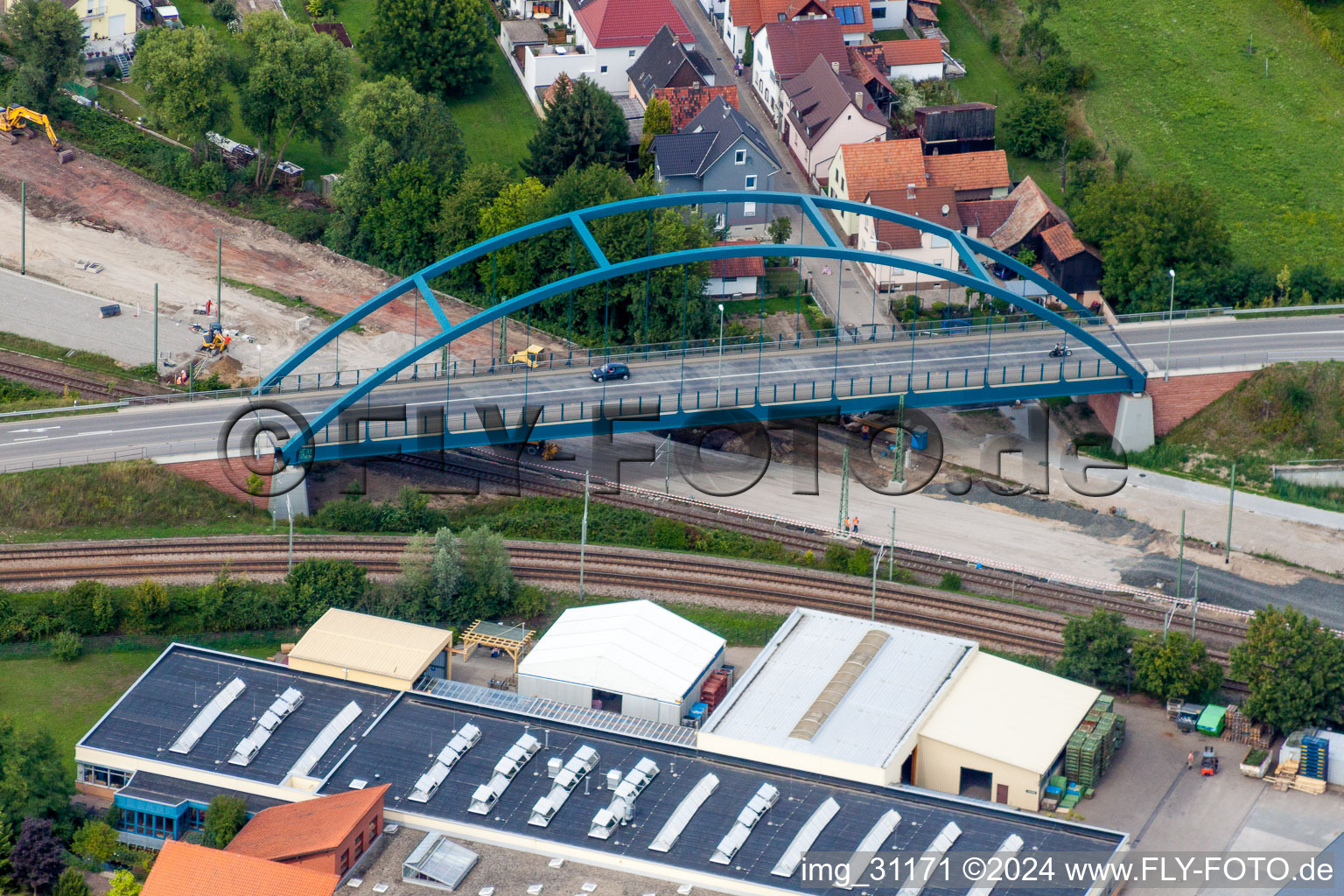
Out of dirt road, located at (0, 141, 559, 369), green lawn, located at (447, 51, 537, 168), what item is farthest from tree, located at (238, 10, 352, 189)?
green lawn, located at (447, 51, 537, 168)

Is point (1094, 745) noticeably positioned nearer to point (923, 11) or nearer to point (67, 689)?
point (67, 689)

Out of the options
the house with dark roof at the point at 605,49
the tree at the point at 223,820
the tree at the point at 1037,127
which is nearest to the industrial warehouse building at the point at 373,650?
the tree at the point at 223,820

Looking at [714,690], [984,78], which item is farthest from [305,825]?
[984,78]

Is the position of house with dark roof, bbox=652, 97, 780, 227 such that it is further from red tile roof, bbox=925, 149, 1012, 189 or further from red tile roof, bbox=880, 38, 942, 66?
red tile roof, bbox=880, 38, 942, 66

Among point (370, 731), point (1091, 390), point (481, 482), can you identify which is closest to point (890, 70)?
point (1091, 390)

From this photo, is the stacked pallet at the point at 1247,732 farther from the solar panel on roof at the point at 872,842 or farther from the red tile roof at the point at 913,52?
the red tile roof at the point at 913,52

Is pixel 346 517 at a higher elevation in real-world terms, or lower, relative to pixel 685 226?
lower

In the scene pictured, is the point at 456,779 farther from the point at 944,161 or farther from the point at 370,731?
the point at 944,161
